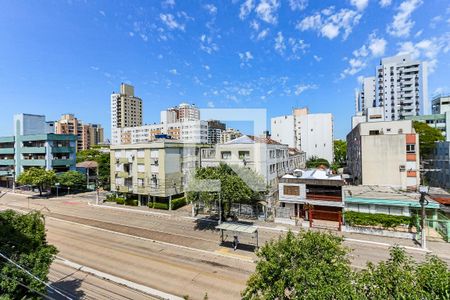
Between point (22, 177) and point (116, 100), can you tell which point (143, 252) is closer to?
point (22, 177)

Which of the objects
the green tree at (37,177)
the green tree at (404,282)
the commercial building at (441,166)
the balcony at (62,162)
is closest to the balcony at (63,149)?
the balcony at (62,162)

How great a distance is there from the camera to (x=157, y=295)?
1324cm

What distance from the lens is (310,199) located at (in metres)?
26.2

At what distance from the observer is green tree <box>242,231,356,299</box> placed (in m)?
7.26

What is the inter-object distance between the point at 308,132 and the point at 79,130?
113 meters

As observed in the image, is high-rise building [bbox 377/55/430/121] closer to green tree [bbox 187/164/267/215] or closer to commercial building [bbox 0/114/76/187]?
green tree [bbox 187/164/267/215]

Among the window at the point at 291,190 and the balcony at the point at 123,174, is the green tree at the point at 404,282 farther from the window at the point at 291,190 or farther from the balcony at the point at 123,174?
the balcony at the point at 123,174

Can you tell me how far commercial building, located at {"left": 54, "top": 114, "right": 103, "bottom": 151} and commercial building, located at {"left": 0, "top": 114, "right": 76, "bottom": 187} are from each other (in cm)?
6379

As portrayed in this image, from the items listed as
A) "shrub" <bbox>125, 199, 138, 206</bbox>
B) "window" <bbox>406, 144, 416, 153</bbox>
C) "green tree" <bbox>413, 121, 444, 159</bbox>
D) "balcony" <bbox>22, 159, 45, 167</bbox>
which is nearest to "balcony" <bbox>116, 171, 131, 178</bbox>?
"shrub" <bbox>125, 199, 138, 206</bbox>

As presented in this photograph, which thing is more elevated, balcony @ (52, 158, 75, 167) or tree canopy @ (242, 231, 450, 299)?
balcony @ (52, 158, 75, 167)

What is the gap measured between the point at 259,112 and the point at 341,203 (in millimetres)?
12673

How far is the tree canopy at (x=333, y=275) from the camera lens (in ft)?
21.0

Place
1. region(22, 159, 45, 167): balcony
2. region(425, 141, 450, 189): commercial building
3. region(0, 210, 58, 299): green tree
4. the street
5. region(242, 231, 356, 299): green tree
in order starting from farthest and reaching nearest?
region(22, 159, 45, 167): balcony < region(425, 141, 450, 189): commercial building < the street < region(0, 210, 58, 299): green tree < region(242, 231, 356, 299): green tree

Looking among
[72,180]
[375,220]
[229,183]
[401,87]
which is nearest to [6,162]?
[72,180]
